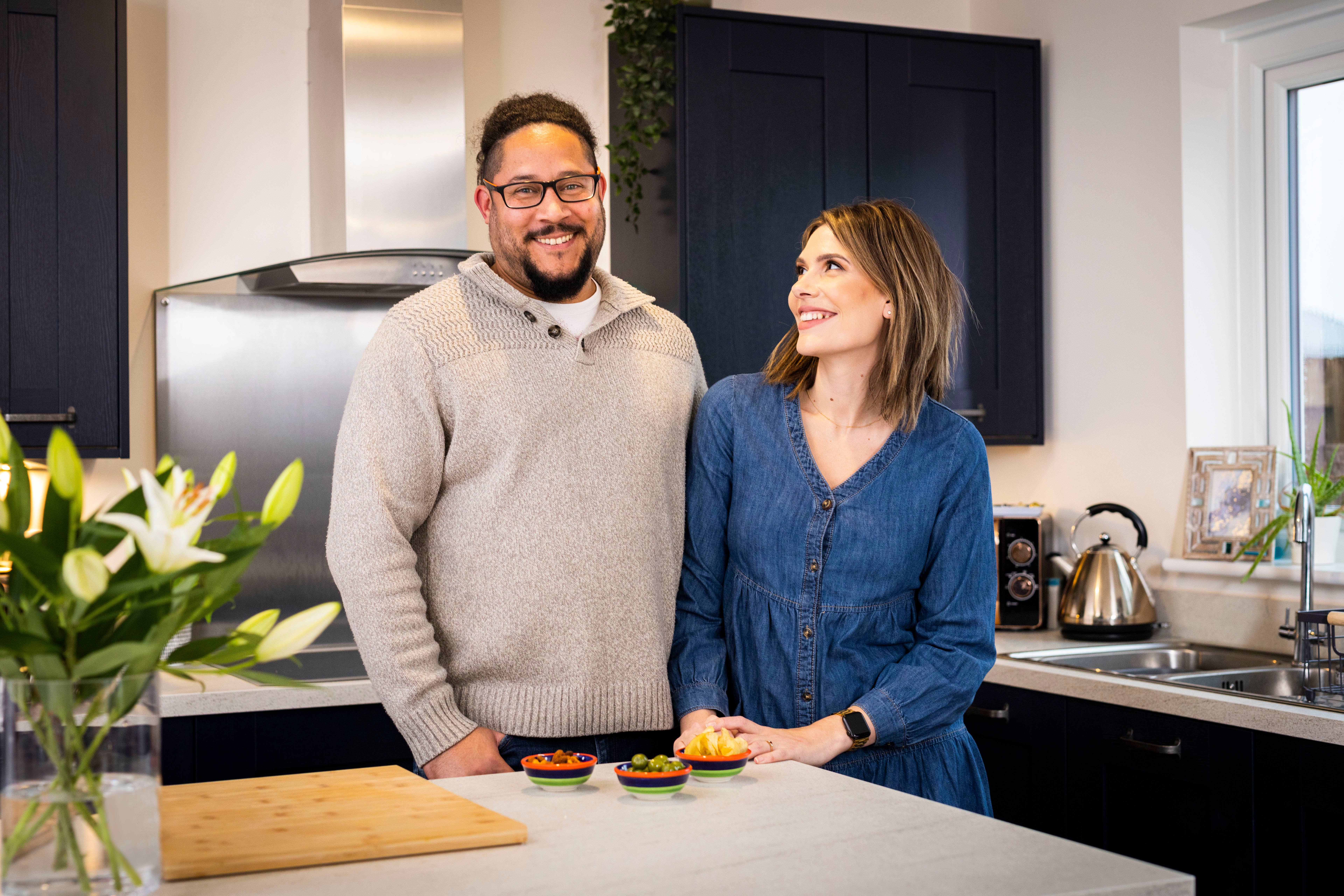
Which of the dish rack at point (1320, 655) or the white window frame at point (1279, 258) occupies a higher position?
the white window frame at point (1279, 258)

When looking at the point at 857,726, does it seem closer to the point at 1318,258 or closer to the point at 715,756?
the point at 715,756

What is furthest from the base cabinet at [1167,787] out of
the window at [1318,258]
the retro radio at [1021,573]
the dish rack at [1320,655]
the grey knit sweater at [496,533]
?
the grey knit sweater at [496,533]

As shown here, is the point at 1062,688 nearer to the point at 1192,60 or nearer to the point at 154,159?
the point at 1192,60

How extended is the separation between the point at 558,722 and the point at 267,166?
1927mm

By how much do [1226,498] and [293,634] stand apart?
8.03 ft

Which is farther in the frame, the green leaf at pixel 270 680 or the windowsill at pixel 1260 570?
the windowsill at pixel 1260 570

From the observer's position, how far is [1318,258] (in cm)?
297

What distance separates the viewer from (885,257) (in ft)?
6.04

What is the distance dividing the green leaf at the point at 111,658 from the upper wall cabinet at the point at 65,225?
1.95 meters

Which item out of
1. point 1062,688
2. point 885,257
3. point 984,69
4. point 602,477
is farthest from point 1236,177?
point 602,477

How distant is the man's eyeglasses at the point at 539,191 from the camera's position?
5.78 ft

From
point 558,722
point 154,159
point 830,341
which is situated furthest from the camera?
point 154,159

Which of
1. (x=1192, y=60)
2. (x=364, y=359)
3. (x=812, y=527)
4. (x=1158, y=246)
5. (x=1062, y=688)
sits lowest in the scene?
(x=1062, y=688)

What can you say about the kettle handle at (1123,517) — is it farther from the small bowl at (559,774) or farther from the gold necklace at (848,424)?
the small bowl at (559,774)
